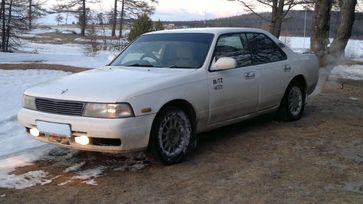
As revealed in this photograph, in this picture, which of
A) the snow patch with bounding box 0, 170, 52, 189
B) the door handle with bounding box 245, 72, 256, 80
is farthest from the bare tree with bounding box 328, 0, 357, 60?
the snow patch with bounding box 0, 170, 52, 189

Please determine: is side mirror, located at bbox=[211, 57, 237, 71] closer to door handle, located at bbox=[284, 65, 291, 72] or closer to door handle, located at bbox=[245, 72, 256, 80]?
door handle, located at bbox=[245, 72, 256, 80]

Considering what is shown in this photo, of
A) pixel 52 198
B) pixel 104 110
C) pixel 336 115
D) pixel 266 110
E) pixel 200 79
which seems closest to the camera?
pixel 52 198

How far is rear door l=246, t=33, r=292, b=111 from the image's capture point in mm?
7102

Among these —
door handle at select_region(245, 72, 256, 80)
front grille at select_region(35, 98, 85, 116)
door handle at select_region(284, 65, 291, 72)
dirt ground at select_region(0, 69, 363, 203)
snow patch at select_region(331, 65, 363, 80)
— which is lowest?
dirt ground at select_region(0, 69, 363, 203)

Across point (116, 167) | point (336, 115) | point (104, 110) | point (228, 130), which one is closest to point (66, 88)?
point (104, 110)

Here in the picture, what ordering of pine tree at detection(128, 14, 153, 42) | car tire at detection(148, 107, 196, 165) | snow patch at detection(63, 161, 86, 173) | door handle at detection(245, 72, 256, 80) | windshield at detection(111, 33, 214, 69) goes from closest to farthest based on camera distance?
car tire at detection(148, 107, 196, 165) < snow patch at detection(63, 161, 86, 173) < windshield at detection(111, 33, 214, 69) < door handle at detection(245, 72, 256, 80) < pine tree at detection(128, 14, 153, 42)

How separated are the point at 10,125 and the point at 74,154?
→ 227 centimetres

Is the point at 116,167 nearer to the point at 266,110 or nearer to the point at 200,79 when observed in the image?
the point at 200,79

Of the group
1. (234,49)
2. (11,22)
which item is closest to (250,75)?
(234,49)

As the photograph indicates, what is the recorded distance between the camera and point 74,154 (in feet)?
20.6

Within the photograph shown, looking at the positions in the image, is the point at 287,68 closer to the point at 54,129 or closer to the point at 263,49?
the point at 263,49

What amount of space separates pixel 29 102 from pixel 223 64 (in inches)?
88.4

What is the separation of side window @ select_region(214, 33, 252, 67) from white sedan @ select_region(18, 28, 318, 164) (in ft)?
0.05

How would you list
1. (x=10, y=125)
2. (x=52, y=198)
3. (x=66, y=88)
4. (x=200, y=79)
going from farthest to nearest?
1. (x=10, y=125)
2. (x=200, y=79)
3. (x=66, y=88)
4. (x=52, y=198)
